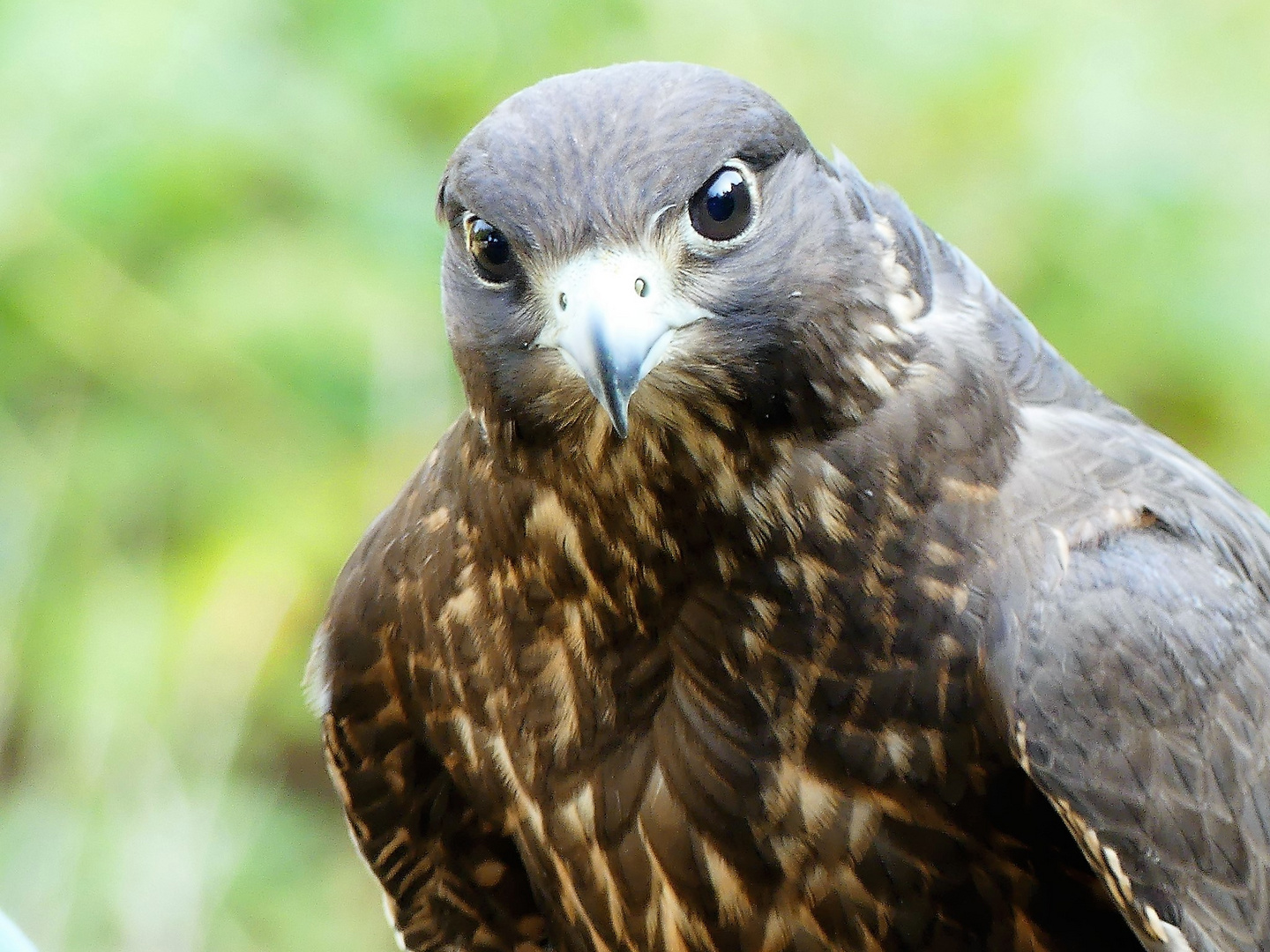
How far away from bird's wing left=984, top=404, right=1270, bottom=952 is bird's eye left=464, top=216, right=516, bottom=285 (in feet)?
2.66

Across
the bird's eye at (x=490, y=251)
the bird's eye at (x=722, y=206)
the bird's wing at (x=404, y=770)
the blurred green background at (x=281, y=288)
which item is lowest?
the bird's wing at (x=404, y=770)

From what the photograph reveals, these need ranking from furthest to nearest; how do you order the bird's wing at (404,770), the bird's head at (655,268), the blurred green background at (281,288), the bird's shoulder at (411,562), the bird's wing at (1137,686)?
1. the blurred green background at (281,288)
2. the bird's wing at (404,770)
3. the bird's shoulder at (411,562)
4. the bird's wing at (1137,686)
5. the bird's head at (655,268)

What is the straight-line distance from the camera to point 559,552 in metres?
2.62

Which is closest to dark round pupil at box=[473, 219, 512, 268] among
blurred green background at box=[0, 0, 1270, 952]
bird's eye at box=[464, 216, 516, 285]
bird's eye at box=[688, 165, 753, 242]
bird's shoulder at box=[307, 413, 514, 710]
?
bird's eye at box=[464, 216, 516, 285]

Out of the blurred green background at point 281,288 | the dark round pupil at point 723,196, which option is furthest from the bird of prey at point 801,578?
the blurred green background at point 281,288

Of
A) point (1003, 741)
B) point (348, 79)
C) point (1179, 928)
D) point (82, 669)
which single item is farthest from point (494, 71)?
point (1179, 928)

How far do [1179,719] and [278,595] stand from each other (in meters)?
2.14

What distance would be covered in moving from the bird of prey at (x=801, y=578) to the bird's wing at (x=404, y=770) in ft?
0.29

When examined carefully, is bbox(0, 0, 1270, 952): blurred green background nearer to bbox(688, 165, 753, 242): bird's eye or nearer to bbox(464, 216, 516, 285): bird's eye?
bbox(464, 216, 516, 285): bird's eye

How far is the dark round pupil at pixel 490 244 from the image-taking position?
7.60ft

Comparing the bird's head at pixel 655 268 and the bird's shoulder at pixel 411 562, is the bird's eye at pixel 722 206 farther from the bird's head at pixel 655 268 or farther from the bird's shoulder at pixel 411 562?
the bird's shoulder at pixel 411 562

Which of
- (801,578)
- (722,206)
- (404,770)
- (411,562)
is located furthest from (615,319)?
(404,770)

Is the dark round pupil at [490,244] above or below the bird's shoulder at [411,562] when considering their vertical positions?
above

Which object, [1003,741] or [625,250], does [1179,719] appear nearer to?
[1003,741]
